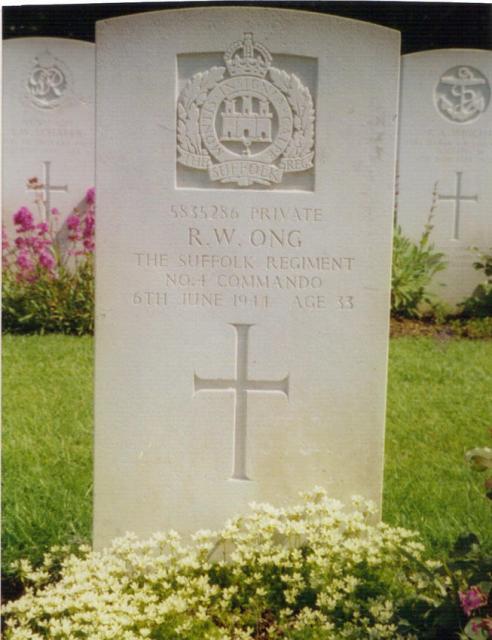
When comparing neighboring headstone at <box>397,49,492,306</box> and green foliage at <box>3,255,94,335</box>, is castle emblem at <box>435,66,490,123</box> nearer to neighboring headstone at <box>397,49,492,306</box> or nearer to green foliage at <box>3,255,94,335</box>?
neighboring headstone at <box>397,49,492,306</box>

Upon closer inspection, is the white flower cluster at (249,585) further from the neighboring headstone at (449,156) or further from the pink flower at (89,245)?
the neighboring headstone at (449,156)

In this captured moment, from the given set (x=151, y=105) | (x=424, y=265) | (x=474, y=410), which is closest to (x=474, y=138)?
(x=424, y=265)

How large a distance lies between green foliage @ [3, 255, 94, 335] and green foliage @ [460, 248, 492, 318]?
3.24 m

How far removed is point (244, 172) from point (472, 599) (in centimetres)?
155

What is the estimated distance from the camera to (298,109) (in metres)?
2.96

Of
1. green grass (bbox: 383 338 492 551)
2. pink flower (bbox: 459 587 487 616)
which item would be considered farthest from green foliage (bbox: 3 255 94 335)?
pink flower (bbox: 459 587 487 616)

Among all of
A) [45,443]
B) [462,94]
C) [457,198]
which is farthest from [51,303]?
[462,94]

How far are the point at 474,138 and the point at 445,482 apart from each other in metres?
4.24

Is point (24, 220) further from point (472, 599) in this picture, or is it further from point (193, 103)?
point (472, 599)

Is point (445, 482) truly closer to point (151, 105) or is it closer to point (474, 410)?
point (474, 410)

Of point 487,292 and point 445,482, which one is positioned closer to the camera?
point 445,482

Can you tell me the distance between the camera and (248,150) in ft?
9.82

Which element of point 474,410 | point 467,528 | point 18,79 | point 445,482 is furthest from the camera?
point 18,79

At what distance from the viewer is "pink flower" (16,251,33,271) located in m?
7.18
